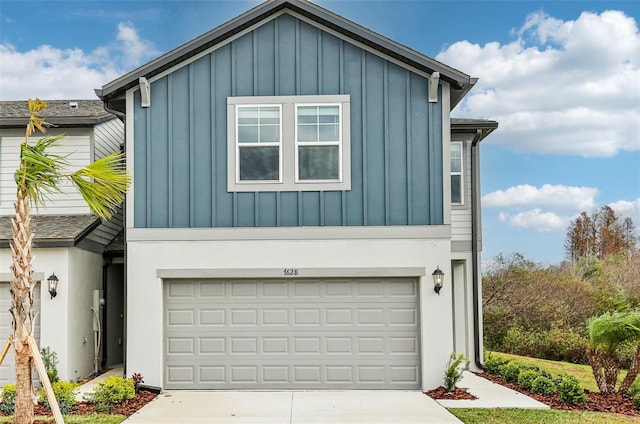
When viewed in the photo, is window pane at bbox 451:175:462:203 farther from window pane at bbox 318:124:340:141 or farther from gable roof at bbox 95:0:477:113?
window pane at bbox 318:124:340:141

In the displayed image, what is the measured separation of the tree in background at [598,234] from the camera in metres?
34.3

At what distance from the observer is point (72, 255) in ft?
41.0

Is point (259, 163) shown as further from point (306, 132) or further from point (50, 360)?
point (50, 360)

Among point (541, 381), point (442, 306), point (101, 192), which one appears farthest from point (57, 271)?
point (541, 381)

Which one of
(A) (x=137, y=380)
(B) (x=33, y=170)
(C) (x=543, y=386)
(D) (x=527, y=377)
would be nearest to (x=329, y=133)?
(B) (x=33, y=170)

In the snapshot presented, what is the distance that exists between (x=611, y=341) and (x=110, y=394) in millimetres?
8106

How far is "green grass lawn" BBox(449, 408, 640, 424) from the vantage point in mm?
9086

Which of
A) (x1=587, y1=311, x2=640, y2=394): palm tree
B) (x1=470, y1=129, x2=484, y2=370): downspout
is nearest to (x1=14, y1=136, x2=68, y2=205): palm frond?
(x1=587, y1=311, x2=640, y2=394): palm tree

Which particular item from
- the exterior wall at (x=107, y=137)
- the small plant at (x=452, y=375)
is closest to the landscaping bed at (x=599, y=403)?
the small plant at (x=452, y=375)

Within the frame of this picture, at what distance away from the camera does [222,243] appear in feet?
38.9

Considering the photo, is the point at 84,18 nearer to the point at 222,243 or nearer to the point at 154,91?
the point at 154,91

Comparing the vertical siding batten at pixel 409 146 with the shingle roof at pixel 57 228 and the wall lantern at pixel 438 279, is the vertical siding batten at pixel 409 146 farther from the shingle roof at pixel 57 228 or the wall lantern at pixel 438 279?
the shingle roof at pixel 57 228

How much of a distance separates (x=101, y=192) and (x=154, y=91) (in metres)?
4.03

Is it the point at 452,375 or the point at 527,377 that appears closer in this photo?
the point at 452,375
